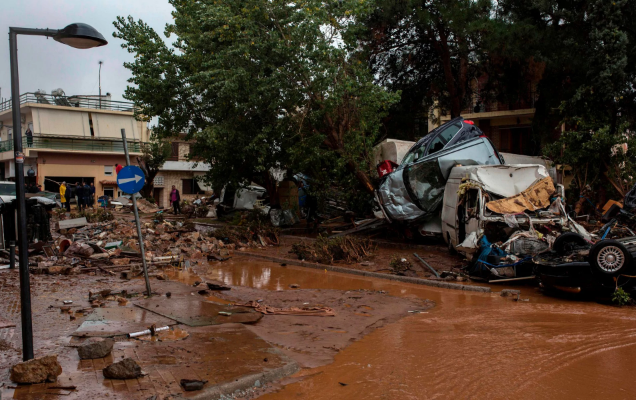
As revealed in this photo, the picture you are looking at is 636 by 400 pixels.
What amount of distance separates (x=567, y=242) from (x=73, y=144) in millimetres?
39774

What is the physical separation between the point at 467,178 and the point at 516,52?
876 cm

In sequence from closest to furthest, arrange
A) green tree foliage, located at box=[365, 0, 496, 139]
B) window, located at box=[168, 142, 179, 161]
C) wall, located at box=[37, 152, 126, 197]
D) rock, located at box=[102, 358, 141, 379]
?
rock, located at box=[102, 358, 141, 379] < green tree foliage, located at box=[365, 0, 496, 139] < wall, located at box=[37, 152, 126, 197] < window, located at box=[168, 142, 179, 161]

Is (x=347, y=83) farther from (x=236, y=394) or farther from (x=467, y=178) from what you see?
(x=236, y=394)

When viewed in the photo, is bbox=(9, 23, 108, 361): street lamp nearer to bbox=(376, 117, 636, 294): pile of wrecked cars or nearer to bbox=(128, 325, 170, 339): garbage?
bbox=(128, 325, 170, 339): garbage

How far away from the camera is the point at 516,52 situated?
733 inches

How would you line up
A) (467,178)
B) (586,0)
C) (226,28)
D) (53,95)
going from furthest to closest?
1. (53,95)
2. (586,0)
3. (226,28)
4. (467,178)

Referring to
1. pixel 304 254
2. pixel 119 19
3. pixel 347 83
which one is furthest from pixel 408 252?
pixel 119 19

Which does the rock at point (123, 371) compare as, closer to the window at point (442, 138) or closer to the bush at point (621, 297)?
the bush at point (621, 297)

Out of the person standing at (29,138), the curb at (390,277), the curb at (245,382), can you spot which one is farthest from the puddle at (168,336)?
the person standing at (29,138)

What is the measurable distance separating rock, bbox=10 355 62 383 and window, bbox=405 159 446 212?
1165cm

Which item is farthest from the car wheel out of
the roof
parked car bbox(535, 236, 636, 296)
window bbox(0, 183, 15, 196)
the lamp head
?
window bbox(0, 183, 15, 196)

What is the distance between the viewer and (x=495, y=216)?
11102 millimetres

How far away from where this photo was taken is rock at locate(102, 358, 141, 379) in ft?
15.7

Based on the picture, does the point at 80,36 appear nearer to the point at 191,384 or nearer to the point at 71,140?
the point at 191,384
